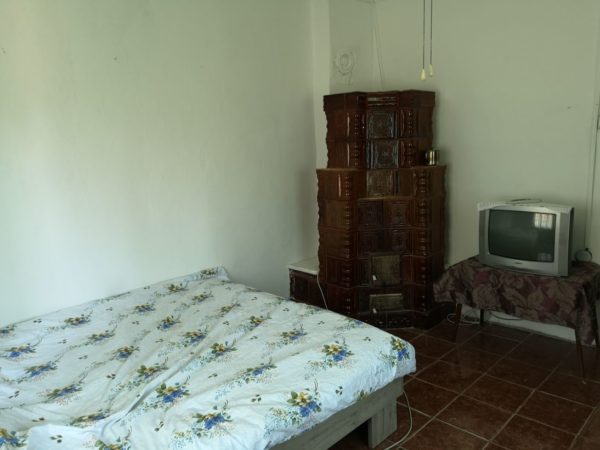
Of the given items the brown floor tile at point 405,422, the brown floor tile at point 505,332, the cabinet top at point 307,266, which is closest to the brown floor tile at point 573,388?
the brown floor tile at point 505,332

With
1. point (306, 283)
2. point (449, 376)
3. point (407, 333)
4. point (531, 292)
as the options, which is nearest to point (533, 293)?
point (531, 292)

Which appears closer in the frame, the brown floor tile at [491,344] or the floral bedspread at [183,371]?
the floral bedspread at [183,371]

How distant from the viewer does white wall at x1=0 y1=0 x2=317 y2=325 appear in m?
2.55

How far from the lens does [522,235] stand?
9.81 ft

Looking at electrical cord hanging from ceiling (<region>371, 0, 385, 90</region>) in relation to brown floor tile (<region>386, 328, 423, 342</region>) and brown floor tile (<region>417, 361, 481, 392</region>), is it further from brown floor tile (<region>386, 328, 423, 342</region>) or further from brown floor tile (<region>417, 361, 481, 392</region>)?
brown floor tile (<region>417, 361, 481, 392</region>)

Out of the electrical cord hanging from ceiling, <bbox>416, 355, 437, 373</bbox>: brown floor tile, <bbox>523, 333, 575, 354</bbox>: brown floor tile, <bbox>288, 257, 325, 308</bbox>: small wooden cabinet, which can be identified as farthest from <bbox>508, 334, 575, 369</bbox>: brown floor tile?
the electrical cord hanging from ceiling

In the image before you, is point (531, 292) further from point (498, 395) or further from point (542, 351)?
point (498, 395)

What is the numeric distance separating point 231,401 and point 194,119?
82.3 inches

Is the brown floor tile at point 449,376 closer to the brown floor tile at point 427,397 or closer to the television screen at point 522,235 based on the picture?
the brown floor tile at point 427,397

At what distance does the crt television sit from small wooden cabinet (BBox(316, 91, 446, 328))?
1.52 feet

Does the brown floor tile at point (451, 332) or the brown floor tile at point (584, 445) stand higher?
the brown floor tile at point (451, 332)

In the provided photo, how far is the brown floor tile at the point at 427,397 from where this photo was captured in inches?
101

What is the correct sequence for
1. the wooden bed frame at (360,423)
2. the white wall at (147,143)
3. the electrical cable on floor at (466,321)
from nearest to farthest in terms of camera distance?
the wooden bed frame at (360,423)
the white wall at (147,143)
the electrical cable on floor at (466,321)

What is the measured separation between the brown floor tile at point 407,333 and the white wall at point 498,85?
27.9 inches
